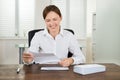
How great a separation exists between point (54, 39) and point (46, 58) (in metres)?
0.30

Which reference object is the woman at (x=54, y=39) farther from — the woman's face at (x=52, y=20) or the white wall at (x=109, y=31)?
the white wall at (x=109, y=31)

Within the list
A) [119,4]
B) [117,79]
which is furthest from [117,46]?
[117,79]

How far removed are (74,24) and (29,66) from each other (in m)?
3.56

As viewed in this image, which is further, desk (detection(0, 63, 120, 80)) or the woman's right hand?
the woman's right hand

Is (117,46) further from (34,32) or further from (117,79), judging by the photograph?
(117,79)

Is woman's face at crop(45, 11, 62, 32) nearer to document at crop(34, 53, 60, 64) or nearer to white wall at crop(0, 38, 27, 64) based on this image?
document at crop(34, 53, 60, 64)

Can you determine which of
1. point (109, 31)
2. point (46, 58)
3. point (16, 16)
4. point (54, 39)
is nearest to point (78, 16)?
point (16, 16)

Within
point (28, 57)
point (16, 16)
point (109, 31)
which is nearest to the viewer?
point (28, 57)

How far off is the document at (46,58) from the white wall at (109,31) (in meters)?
1.76

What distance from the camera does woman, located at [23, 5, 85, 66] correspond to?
2.00 meters

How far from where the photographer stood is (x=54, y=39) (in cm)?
206

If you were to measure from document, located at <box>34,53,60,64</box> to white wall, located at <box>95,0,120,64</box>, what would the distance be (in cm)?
176

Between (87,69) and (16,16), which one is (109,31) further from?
(16,16)

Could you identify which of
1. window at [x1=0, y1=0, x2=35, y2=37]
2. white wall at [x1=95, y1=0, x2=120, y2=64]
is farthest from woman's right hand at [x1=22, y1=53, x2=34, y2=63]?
window at [x1=0, y1=0, x2=35, y2=37]
